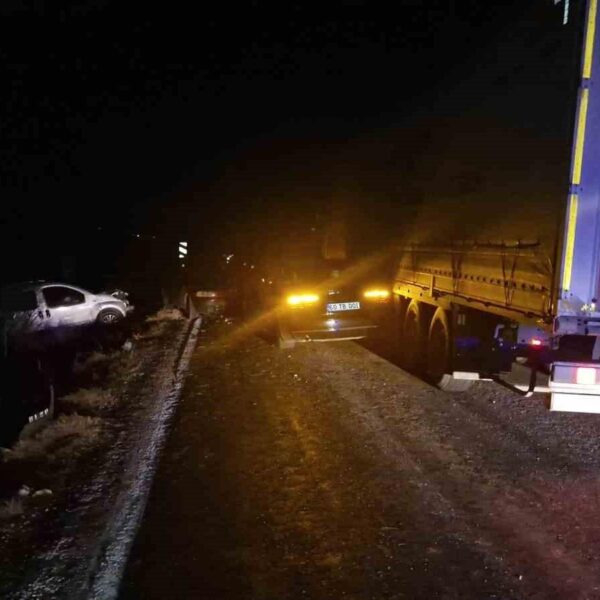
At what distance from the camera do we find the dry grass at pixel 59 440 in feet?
18.1

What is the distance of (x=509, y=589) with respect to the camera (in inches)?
136

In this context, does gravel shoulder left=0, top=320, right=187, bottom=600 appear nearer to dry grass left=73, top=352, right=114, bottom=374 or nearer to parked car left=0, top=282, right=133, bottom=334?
dry grass left=73, top=352, right=114, bottom=374

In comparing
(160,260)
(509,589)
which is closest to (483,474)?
(509,589)

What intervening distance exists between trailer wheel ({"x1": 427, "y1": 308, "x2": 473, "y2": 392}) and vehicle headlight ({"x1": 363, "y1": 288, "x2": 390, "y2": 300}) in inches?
72.9

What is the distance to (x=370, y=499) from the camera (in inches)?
181

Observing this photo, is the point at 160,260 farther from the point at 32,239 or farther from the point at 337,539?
the point at 337,539

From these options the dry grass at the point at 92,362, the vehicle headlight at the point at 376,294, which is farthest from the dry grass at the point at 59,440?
the vehicle headlight at the point at 376,294

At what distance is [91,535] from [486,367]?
4930 millimetres

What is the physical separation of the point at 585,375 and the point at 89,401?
5990 mm

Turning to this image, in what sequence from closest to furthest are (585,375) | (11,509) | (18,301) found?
1. (11,509)
2. (585,375)
3. (18,301)

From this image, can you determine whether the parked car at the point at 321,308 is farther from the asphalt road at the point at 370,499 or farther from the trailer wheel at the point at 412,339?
the asphalt road at the point at 370,499

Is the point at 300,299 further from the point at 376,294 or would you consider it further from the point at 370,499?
the point at 370,499

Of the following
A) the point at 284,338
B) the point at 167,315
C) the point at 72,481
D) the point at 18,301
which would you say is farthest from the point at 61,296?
the point at 72,481

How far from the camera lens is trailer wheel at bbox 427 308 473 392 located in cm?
771
